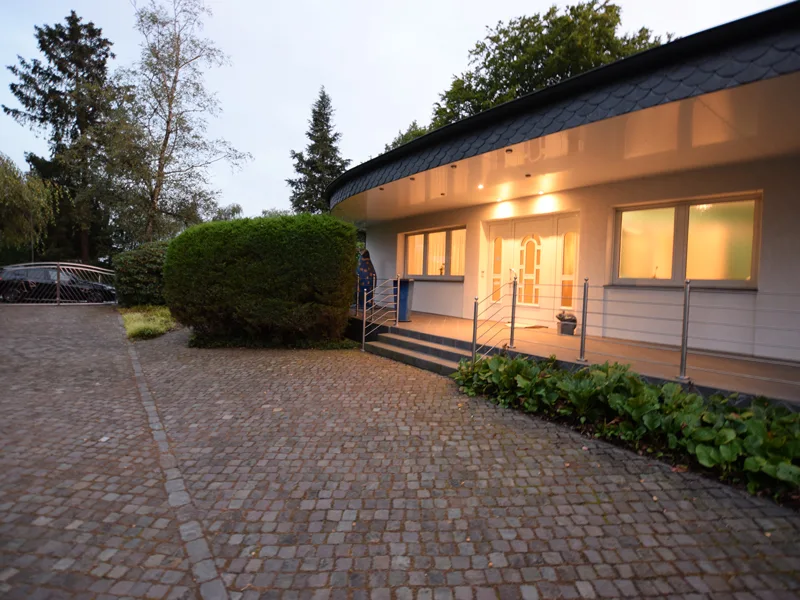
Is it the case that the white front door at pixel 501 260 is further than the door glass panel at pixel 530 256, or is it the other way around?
the white front door at pixel 501 260

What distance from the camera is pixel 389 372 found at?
6320mm

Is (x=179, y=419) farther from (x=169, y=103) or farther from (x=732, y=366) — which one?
(x=169, y=103)

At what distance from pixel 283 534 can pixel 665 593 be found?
1.92 m

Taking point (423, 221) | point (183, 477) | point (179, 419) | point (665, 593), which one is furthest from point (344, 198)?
point (665, 593)

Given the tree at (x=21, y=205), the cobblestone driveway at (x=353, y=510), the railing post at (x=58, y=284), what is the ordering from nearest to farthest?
1. the cobblestone driveway at (x=353, y=510)
2. the tree at (x=21, y=205)
3. the railing post at (x=58, y=284)

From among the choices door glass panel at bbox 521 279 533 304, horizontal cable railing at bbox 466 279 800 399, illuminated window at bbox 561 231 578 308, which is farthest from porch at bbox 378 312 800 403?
door glass panel at bbox 521 279 533 304

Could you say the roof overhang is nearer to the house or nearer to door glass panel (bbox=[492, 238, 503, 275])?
the house

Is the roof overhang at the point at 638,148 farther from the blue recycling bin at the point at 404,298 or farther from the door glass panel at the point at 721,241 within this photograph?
the blue recycling bin at the point at 404,298

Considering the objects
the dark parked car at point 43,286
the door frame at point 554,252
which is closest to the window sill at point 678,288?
the door frame at point 554,252

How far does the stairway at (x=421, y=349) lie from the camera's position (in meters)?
6.28

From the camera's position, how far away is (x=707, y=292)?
594 centimetres

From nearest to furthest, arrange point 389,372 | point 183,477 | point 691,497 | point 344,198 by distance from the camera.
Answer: point 691,497
point 183,477
point 389,372
point 344,198

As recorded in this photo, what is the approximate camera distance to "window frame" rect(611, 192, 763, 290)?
5.62 meters

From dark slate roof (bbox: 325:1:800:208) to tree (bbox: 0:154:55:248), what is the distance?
1496cm
